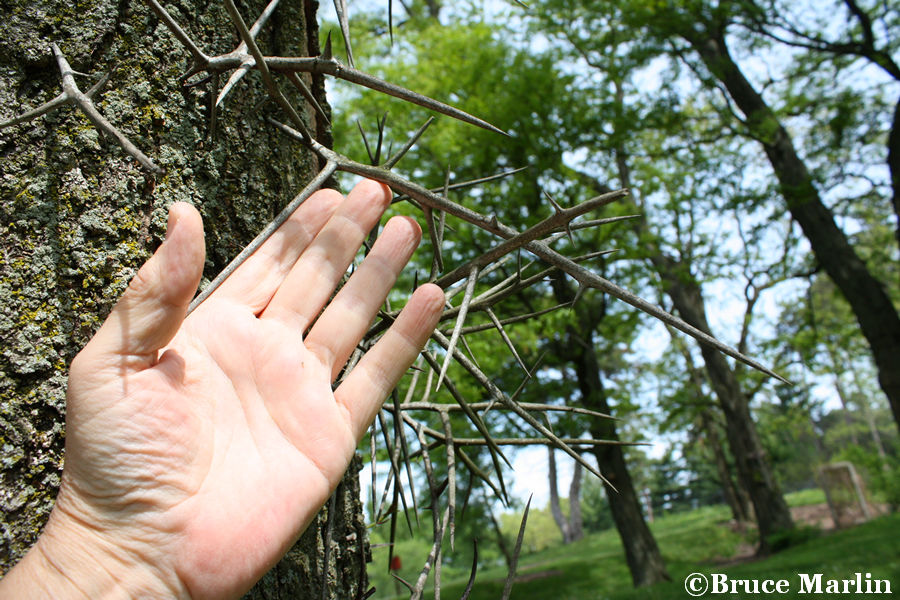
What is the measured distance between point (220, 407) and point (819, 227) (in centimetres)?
1116

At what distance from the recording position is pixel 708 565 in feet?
49.4

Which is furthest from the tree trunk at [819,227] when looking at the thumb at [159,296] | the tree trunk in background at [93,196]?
the thumb at [159,296]

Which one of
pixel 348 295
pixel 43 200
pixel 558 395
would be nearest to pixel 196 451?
pixel 348 295

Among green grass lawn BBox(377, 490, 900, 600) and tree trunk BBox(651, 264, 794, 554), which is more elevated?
tree trunk BBox(651, 264, 794, 554)

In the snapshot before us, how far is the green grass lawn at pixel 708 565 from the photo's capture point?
897cm

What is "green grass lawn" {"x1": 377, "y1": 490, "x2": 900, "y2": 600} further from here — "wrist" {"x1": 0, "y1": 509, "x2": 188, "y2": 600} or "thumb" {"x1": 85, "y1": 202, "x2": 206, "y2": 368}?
"thumb" {"x1": 85, "y1": 202, "x2": 206, "y2": 368}

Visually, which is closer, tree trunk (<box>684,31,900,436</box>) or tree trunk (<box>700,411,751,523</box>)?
tree trunk (<box>684,31,900,436</box>)

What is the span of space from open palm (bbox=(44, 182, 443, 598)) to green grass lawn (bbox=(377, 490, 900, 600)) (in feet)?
26.7

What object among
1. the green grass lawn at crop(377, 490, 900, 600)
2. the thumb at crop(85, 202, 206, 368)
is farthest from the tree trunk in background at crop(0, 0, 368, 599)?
the green grass lawn at crop(377, 490, 900, 600)

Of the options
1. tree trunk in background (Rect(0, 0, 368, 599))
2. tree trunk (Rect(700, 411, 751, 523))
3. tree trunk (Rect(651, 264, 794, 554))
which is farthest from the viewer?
tree trunk (Rect(700, 411, 751, 523))

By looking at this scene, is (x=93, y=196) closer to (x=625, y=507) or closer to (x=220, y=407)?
(x=220, y=407)

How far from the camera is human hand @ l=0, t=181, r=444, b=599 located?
1022 mm

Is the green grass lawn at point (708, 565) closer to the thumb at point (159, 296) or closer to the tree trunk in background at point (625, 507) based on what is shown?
the tree trunk in background at point (625, 507)

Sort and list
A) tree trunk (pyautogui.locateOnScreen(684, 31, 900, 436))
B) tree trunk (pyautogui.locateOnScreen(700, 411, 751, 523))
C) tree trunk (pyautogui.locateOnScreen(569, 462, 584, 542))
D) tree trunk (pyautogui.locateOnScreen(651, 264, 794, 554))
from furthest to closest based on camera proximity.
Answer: tree trunk (pyautogui.locateOnScreen(569, 462, 584, 542)) < tree trunk (pyautogui.locateOnScreen(700, 411, 751, 523)) < tree trunk (pyautogui.locateOnScreen(651, 264, 794, 554)) < tree trunk (pyautogui.locateOnScreen(684, 31, 900, 436))
